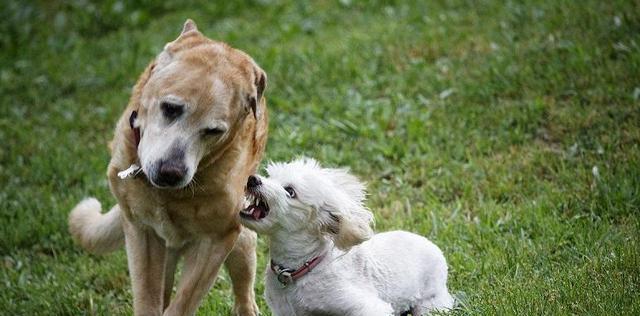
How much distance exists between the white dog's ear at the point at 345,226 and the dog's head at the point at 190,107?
66 cm

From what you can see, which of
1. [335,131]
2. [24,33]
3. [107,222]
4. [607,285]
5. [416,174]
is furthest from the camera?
[24,33]

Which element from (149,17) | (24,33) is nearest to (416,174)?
(149,17)

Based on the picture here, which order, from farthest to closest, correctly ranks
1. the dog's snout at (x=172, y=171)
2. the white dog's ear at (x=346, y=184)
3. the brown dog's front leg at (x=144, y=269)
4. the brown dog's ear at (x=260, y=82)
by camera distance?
the brown dog's front leg at (x=144, y=269)
the brown dog's ear at (x=260, y=82)
the white dog's ear at (x=346, y=184)
the dog's snout at (x=172, y=171)

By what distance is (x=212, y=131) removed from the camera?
176 inches

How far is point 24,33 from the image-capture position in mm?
11031

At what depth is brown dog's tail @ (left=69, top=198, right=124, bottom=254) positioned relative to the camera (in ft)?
18.2

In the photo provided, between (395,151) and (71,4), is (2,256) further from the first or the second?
(71,4)

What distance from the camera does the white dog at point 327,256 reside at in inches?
174

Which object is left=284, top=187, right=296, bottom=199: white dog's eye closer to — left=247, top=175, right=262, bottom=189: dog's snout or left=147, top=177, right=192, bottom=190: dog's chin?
left=247, top=175, right=262, bottom=189: dog's snout

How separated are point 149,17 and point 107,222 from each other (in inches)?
234

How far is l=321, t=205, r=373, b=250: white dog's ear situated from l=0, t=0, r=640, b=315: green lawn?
2.30ft

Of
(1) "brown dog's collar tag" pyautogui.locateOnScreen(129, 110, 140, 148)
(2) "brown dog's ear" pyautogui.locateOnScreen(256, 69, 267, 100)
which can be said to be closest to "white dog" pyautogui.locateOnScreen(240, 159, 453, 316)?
(2) "brown dog's ear" pyautogui.locateOnScreen(256, 69, 267, 100)

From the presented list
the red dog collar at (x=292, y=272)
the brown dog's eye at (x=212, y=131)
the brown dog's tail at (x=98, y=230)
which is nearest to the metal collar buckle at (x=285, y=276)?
the red dog collar at (x=292, y=272)

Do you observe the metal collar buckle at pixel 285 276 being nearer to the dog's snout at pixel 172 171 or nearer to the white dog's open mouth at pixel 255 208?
the white dog's open mouth at pixel 255 208
